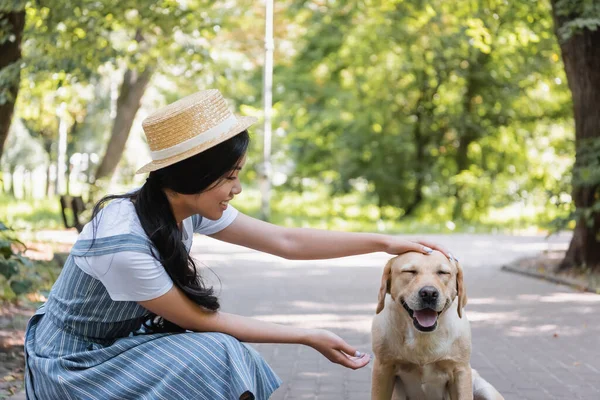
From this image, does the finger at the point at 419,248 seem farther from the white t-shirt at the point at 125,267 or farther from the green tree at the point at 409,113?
the green tree at the point at 409,113

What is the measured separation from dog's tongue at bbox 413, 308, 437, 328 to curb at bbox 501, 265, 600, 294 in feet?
26.3

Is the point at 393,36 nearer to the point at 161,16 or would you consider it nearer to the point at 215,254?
the point at 215,254

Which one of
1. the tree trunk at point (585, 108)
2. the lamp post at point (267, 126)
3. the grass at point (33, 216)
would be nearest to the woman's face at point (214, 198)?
the tree trunk at point (585, 108)

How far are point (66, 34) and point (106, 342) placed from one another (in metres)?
10.4

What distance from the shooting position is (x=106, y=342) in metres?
3.58

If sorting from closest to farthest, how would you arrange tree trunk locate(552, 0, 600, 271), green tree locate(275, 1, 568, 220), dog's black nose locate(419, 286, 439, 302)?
dog's black nose locate(419, 286, 439, 302) < tree trunk locate(552, 0, 600, 271) < green tree locate(275, 1, 568, 220)

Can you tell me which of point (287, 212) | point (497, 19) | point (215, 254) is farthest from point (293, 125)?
point (497, 19)

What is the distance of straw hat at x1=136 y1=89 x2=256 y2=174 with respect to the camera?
3451 millimetres

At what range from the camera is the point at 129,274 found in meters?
3.37

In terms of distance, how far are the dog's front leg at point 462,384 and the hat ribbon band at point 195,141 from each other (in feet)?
5.56

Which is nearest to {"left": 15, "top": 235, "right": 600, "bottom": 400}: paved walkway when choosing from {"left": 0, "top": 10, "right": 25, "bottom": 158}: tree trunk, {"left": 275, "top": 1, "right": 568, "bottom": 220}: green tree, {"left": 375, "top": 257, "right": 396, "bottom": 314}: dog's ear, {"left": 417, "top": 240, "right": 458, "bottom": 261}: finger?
{"left": 375, "top": 257, "right": 396, "bottom": 314}: dog's ear

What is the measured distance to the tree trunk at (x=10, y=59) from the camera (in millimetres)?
11125

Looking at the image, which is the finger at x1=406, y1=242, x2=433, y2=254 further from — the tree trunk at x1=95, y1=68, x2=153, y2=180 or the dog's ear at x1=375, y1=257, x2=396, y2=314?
the tree trunk at x1=95, y1=68, x2=153, y2=180

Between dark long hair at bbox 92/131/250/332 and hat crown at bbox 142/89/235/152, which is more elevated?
hat crown at bbox 142/89/235/152
